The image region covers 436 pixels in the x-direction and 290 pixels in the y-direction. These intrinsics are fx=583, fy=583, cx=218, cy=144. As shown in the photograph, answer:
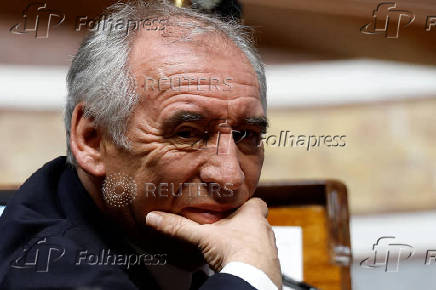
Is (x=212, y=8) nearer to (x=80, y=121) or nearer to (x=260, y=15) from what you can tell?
(x=80, y=121)

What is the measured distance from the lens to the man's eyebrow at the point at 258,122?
4.48 ft

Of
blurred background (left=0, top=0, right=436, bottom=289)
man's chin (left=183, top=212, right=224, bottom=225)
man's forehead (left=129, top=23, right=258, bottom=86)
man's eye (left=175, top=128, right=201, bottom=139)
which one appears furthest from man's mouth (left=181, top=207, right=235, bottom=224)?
blurred background (left=0, top=0, right=436, bottom=289)

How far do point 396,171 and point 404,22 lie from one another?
1157 mm

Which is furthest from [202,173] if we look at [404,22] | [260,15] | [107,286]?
[404,22]

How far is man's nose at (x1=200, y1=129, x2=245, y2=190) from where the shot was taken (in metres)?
1.25

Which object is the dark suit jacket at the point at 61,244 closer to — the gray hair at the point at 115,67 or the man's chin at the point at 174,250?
the man's chin at the point at 174,250

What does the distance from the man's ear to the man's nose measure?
25cm

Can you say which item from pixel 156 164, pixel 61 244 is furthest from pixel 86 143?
pixel 61 244

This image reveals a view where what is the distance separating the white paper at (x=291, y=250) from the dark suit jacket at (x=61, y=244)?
0.55 metres

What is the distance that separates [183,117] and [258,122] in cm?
19

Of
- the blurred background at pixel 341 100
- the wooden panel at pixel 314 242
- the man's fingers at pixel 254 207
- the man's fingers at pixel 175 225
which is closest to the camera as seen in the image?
the man's fingers at pixel 175 225

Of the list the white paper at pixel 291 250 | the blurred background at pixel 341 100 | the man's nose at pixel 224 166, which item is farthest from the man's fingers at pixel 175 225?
the blurred background at pixel 341 100

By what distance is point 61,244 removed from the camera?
1160 millimetres

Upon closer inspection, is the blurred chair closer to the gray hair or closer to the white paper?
the white paper
